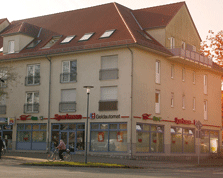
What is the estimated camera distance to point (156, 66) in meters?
37.4

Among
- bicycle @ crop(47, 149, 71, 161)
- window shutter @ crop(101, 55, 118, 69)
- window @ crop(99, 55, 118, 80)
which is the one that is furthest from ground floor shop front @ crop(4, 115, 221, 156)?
window shutter @ crop(101, 55, 118, 69)

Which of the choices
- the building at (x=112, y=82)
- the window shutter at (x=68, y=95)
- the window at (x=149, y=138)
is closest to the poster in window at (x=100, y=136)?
the building at (x=112, y=82)

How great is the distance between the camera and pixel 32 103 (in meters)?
39.6

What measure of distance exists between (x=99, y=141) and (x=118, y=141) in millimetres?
1738

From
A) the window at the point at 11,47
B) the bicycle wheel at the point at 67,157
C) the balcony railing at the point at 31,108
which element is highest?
the window at the point at 11,47

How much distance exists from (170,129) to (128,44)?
912 cm

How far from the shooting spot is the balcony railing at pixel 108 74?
115ft

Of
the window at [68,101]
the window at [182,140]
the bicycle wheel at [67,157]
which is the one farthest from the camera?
the window at [182,140]

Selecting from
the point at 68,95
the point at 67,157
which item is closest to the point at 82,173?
the point at 67,157

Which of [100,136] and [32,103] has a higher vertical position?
[32,103]

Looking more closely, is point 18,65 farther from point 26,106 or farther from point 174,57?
point 174,57

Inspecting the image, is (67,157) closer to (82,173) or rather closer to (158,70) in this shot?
(82,173)

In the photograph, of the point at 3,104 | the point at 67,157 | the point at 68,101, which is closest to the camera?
the point at 67,157

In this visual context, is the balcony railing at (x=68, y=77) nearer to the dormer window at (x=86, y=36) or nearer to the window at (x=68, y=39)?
the window at (x=68, y=39)
